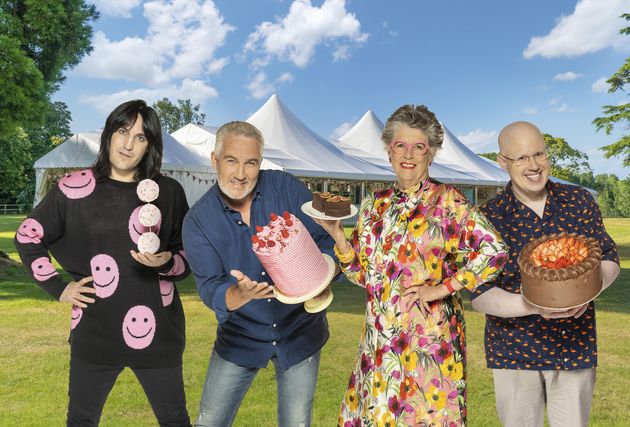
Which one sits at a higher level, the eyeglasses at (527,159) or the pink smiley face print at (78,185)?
the eyeglasses at (527,159)

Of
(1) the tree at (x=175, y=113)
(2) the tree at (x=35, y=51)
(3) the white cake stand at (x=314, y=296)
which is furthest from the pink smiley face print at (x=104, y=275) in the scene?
(1) the tree at (x=175, y=113)

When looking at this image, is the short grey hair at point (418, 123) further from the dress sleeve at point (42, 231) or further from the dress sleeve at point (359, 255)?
the dress sleeve at point (42, 231)

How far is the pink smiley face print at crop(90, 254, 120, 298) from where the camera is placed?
2.92 m

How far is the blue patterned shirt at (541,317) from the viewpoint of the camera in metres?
2.61

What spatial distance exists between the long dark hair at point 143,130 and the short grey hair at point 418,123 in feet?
3.90

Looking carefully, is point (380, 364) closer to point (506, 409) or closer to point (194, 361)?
point (506, 409)

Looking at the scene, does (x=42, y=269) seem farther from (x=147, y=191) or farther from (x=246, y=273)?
(x=246, y=273)

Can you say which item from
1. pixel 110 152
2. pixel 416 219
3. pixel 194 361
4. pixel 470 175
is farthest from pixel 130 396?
pixel 470 175

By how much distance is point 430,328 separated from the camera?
253 centimetres

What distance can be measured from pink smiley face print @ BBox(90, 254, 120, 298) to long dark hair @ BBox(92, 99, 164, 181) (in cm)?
43

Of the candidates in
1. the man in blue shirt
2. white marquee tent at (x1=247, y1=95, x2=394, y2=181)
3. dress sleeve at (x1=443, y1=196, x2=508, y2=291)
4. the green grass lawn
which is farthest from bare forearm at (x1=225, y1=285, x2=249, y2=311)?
white marquee tent at (x1=247, y1=95, x2=394, y2=181)

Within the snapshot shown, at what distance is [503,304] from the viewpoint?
254cm

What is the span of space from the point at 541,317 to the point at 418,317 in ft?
1.94

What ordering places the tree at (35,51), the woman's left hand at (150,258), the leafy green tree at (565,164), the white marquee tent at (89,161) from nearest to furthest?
the woman's left hand at (150,258)
the tree at (35,51)
the white marquee tent at (89,161)
the leafy green tree at (565,164)
